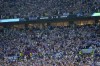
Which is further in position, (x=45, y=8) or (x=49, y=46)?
(x=45, y=8)

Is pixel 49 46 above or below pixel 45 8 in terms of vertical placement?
below

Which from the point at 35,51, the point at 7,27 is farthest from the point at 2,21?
the point at 35,51

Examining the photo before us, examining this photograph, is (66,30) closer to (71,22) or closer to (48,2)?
(71,22)

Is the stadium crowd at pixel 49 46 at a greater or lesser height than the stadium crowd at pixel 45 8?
lesser

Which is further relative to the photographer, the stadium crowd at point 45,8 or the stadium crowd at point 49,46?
the stadium crowd at point 45,8
